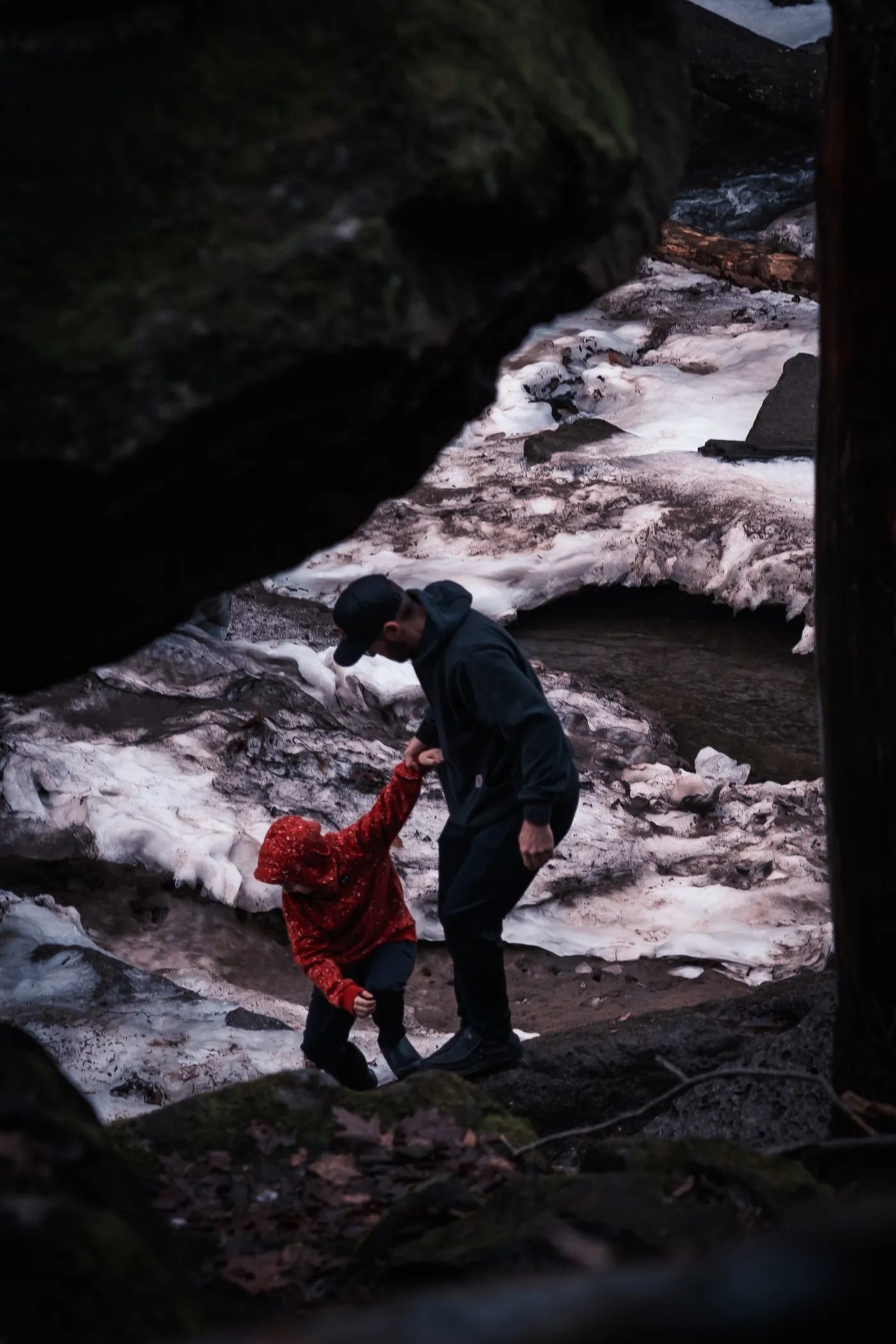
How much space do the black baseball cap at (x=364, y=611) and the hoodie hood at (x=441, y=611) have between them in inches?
3.4

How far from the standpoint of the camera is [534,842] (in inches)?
151

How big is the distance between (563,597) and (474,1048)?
5.89 meters

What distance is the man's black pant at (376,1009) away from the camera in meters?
4.04

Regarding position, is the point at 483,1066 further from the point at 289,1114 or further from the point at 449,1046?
the point at 289,1114

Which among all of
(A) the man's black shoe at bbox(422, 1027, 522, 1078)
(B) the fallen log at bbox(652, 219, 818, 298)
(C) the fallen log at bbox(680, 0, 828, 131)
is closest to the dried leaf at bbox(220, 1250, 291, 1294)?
(A) the man's black shoe at bbox(422, 1027, 522, 1078)

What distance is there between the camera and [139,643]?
7.47 ft

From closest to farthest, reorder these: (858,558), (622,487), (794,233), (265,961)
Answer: (858,558)
(265,961)
(622,487)
(794,233)

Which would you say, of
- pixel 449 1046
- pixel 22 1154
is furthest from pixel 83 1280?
pixel 449 1046

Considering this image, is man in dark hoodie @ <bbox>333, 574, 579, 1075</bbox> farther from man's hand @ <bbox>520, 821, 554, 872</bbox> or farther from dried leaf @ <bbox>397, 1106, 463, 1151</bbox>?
dried leaf @ <bbox>397, 1106, 463, 1151</bbox>

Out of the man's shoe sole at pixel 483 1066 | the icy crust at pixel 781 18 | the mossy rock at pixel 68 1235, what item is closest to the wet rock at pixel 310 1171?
the mossy rock at pixel 68 1235

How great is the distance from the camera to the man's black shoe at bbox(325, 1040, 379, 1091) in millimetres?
4172

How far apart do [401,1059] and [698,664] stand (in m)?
5.22

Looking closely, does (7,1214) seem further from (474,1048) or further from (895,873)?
(474,1048)

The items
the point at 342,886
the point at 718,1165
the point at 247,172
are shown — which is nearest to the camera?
the point at 247,172
